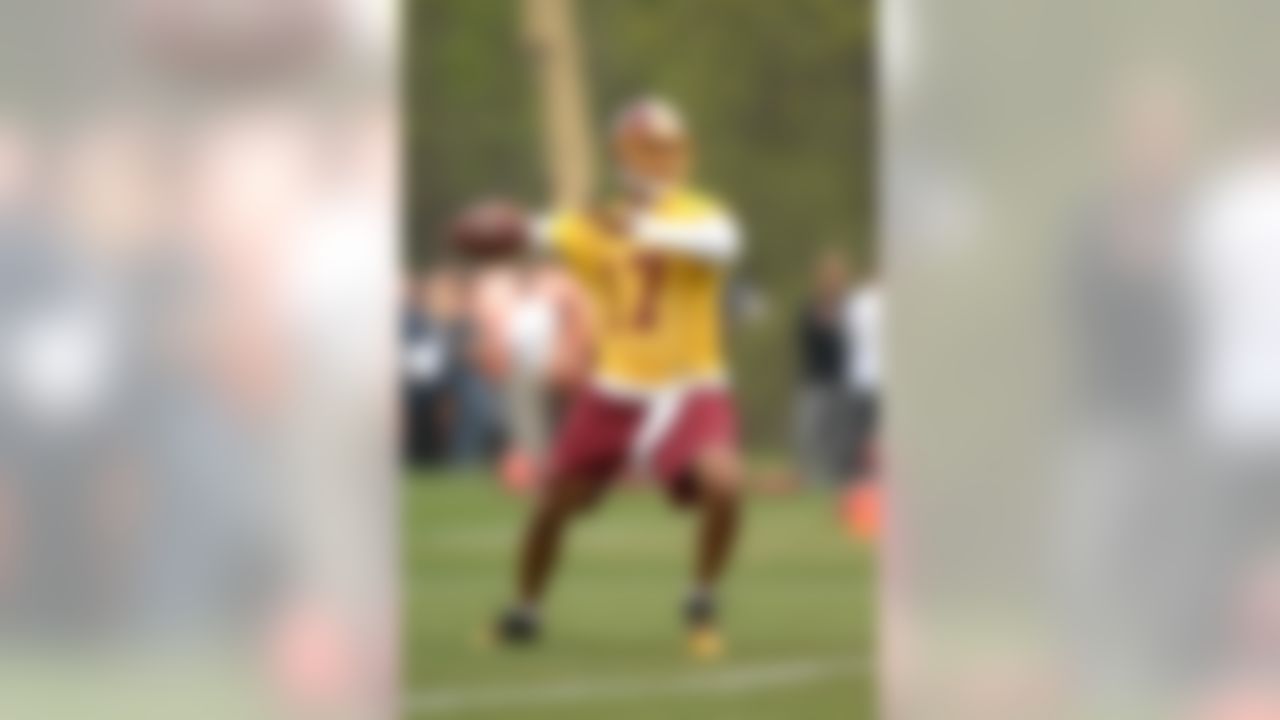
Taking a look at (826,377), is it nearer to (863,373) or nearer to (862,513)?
(863,373)

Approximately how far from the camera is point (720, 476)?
10.2 metres

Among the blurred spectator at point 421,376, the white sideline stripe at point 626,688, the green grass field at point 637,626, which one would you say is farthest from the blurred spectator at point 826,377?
the white sideline stripe at point 626,688

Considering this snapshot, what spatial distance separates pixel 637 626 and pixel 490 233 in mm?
1966

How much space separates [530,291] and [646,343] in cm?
1332

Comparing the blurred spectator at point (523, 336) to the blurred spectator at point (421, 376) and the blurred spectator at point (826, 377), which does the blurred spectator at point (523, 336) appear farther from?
the blurred spectator at point (826, 377)

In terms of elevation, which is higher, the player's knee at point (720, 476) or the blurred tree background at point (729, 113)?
the player's knee at point (720, 476)

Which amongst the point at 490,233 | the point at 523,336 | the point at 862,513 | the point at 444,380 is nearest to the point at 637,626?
the point at 490,233

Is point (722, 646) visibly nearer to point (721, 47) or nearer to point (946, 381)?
point (946, 381)

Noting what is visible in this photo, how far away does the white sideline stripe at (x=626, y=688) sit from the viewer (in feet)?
29.8

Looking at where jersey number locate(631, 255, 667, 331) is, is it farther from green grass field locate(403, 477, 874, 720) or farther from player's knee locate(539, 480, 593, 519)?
green grass field locate(403, 477, 874, 720)

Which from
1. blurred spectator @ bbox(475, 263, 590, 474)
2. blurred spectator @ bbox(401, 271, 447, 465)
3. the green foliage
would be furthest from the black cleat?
the green foliage

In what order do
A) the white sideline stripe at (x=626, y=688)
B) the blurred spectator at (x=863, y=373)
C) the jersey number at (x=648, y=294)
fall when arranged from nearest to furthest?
the white sideline stripe at (x=626, y=688) → the jersey number at (x=648, y=294) → the blurred spectator at (x=863, y=373)

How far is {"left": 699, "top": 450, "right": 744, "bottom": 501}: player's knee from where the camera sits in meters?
10.1

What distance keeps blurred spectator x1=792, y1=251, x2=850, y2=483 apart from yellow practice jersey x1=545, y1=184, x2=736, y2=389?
10327 mm
